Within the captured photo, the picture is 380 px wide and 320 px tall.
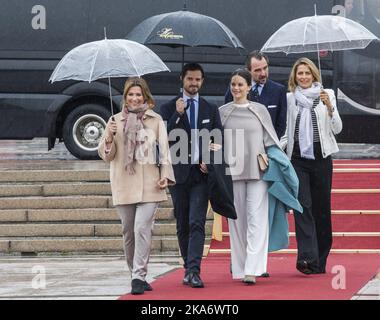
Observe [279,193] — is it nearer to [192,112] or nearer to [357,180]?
[192,112]

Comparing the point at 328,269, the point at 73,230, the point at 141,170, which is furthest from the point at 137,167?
the point at 73,230

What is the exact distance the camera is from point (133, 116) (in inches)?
438

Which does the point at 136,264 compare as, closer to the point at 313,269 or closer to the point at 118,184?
the point at 118,184

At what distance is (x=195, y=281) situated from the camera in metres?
11.2

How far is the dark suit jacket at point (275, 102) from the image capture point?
12.0 metres

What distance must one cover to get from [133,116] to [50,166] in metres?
5.71

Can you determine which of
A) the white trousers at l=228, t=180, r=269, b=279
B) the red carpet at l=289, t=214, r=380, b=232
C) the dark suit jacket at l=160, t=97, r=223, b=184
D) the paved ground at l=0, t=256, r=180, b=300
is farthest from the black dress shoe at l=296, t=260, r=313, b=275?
the red carpet at l=289, t=214, r=380, b=232

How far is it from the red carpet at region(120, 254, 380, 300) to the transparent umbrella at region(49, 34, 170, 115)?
1.80 m

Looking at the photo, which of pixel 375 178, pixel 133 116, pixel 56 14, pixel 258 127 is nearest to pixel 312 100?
pixel 258 127

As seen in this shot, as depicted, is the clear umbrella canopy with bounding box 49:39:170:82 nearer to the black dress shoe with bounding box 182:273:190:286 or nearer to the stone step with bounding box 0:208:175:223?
the black dress shoe with bounding box 182:273:190:286

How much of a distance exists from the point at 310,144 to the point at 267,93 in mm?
586

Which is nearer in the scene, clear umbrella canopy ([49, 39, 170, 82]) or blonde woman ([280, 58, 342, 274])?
clear umbrella canopy ([49, 39, 170, 82])

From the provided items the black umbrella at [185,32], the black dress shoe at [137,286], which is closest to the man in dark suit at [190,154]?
the black dress shoe at [137,286]

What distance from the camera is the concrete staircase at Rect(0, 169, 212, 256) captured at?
14.3 meters
